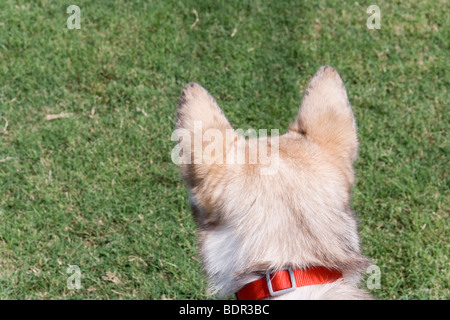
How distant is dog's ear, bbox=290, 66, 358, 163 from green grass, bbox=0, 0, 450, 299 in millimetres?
1845

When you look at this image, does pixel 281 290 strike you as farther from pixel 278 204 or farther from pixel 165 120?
pixel 165 120

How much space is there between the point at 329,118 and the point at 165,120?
8.17 ft

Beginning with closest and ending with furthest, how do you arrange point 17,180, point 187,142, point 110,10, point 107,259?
point 187,142, point 107,259, point 17,180, point 110,10

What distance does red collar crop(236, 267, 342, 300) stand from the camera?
2.00 metres

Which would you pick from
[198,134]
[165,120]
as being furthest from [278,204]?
[165,120]

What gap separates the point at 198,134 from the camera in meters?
2.30

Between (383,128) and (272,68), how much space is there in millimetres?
1315

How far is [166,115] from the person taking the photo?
15.5ft

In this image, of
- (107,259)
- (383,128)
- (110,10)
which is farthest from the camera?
(110,10)

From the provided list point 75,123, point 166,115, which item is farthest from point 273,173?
point 75,123

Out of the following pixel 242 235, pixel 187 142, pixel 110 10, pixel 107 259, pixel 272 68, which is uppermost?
pixel 110 10

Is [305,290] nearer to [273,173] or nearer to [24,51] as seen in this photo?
[273,173]

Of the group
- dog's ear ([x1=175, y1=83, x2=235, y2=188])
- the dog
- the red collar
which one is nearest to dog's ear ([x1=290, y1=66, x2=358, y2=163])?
the dog

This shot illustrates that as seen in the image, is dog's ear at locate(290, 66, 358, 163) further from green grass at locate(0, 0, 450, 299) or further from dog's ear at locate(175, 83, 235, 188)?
green grass at locate(0, 0, 450, 299)
